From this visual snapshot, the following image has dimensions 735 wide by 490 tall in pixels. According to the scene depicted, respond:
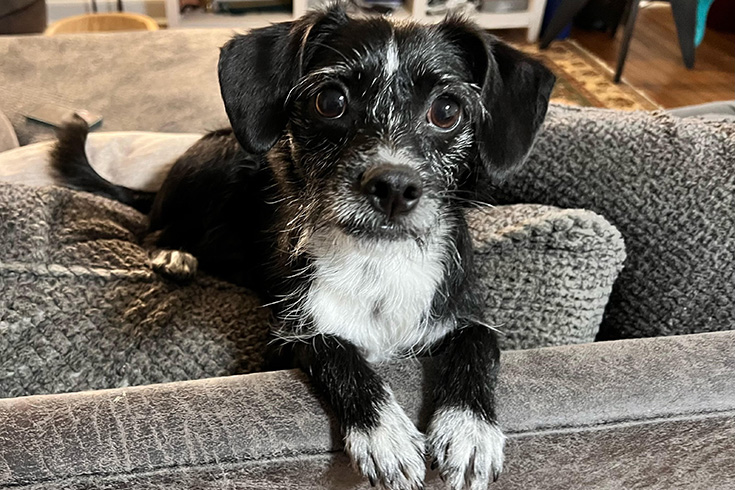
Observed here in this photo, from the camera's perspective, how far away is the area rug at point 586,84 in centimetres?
406

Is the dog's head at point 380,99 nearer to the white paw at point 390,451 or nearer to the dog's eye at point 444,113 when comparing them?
the dog's eye at point 444,113

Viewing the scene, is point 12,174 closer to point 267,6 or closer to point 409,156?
point 409,156

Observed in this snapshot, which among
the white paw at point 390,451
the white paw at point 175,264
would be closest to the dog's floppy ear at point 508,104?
the white paw at point 390,451

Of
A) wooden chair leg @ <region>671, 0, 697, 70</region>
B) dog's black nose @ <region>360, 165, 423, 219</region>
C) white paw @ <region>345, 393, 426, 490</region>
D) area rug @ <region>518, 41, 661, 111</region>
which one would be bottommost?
area rug @ <region>518, 41, 661, 111</region>

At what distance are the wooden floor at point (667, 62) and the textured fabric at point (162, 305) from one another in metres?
3.22

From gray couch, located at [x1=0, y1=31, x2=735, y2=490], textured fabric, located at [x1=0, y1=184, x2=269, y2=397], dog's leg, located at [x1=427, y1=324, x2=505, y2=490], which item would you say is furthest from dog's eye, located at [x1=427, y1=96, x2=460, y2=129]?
textured fabric, located at [x1=0, y1=184, x2=269, y2=397]

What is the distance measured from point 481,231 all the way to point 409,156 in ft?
1.16

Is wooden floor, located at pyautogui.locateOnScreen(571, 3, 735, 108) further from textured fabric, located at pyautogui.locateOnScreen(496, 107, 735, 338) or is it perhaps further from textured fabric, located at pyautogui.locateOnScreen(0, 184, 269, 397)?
textured fabric, located at pyautogui.locateOnScreen(0, 184, 269, 397)

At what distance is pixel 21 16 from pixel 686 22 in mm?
3795

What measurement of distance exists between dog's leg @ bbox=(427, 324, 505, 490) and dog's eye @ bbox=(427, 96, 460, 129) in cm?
45

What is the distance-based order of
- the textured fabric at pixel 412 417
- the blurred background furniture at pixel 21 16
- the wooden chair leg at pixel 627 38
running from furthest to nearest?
the wooden chair leg at pixel 627 38, the blurred background furniture at pixel 21 16, the textured fabric at pixel 412 417

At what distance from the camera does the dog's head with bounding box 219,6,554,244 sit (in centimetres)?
124

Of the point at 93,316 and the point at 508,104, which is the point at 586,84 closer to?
the point at 508,104

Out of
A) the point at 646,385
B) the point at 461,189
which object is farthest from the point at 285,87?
the point at 646,385
